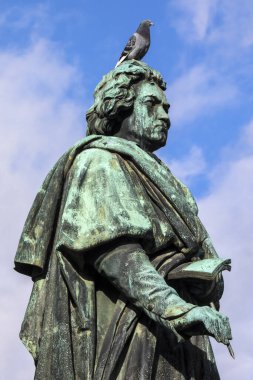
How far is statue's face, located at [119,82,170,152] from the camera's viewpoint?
1076cm

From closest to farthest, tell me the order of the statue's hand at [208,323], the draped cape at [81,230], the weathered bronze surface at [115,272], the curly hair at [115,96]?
the statue's hand at [208,323], the weathered bronze surface at [115,272], the draped cape at [81,230], the curly hair at [115,96]

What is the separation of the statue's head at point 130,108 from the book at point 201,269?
1.33 m

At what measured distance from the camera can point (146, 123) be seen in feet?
35.3

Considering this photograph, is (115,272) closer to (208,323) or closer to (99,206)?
(99,206)

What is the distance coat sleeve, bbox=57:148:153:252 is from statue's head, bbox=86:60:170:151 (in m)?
0.50

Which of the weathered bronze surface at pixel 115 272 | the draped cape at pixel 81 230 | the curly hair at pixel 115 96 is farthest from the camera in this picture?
the curly hair at pixel 115 96

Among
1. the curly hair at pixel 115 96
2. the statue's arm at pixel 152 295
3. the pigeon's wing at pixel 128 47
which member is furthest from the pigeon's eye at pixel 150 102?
the statue's arm at pixel 152 295

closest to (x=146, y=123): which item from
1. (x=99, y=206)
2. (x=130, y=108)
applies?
(x=130, y=108)

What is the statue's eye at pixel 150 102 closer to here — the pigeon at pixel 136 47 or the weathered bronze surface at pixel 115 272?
the weathered bronze surface at pixel 115 272

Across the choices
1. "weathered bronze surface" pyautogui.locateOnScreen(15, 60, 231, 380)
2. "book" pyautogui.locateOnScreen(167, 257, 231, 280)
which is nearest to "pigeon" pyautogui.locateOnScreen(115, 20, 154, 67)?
"weathered bronze surface" pyautogui.locateOnScreen(15, 60, 231, 380)

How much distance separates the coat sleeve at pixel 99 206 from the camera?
9750mm

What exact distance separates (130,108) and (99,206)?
1187mm

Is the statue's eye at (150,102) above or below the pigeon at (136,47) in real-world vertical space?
below

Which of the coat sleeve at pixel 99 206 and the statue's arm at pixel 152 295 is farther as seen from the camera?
the coat sleeve at pixel 99 206
